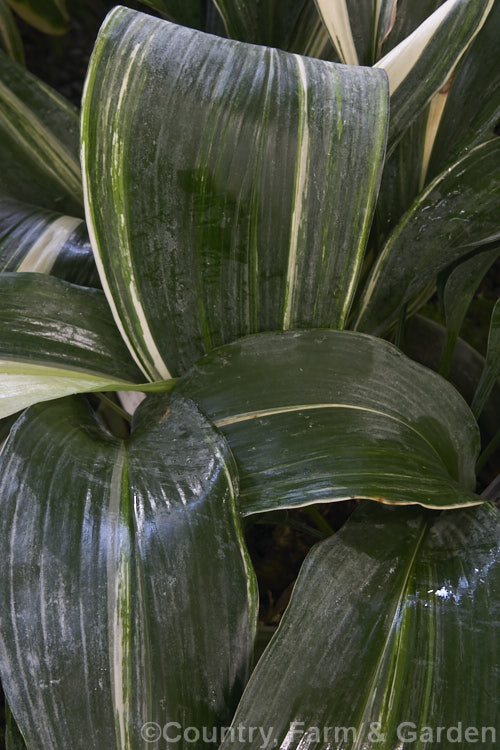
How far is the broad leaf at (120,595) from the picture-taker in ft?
1.42

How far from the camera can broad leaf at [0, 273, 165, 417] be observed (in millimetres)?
524

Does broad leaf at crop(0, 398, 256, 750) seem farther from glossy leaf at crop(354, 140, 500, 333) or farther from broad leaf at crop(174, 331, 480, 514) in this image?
glossy leaf at crop(354, 140, 500, 333)

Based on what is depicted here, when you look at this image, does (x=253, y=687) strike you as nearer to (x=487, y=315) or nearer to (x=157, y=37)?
(x=157, y=37)

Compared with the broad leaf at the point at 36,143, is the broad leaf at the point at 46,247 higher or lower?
lower

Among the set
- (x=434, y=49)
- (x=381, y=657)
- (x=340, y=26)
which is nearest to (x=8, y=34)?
(x=340, y=26)

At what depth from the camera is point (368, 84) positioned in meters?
0.53

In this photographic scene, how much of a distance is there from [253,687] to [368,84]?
0.48m

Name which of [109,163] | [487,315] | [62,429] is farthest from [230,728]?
[487,315]

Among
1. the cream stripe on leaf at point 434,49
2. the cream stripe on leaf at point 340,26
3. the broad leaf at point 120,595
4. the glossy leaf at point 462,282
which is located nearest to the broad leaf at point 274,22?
the cream stripe on leaf at point 340,26

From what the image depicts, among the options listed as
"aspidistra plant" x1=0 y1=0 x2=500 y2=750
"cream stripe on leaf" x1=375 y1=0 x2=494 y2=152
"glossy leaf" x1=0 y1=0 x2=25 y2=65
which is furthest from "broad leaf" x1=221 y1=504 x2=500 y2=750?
"glossy leaf" x1=0 y1=0 x2=25 y2=65

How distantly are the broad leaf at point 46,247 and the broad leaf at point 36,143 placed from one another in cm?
9

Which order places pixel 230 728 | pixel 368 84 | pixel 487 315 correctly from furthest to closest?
pixel 487 315 < pixel 368 84 < pixel 230 728

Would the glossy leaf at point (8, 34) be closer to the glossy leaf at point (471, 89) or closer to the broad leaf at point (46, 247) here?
the broad leaf at point (46, 247)

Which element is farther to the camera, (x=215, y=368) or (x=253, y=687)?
(x=215, y=368)
